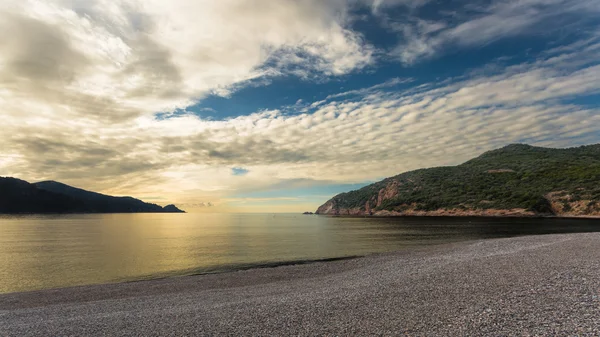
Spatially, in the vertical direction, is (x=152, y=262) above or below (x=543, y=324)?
below

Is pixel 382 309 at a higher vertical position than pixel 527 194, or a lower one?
lower

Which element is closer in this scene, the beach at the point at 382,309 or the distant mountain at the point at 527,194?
the beach at the point at 382,309

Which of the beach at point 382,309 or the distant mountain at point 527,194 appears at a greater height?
the distant mountain at point 527,194

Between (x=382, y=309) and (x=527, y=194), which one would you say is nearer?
(x=382, y=309)

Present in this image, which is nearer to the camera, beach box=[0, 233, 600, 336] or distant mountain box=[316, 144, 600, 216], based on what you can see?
beach box=[0, 233, 600, 336]

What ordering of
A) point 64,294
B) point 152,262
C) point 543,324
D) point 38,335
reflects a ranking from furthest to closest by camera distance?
point 152,262 → point 64,294 → point 38,335 → point 543,324

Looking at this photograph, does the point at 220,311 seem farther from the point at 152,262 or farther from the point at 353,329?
the point at 152,262

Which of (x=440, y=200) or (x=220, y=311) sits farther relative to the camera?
(x=440, y=200)

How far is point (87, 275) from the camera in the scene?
3538 centimetres

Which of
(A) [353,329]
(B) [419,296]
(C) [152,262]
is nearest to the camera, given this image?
(A) [353,329]

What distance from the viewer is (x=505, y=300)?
14.0m

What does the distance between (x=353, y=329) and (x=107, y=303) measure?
62.4 feet

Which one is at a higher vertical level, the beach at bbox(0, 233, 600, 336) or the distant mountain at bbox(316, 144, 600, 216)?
the distant mountain at bbox(316, 144, 600, 216)

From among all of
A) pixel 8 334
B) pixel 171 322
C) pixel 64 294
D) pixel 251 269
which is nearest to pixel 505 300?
pixel 171 322
